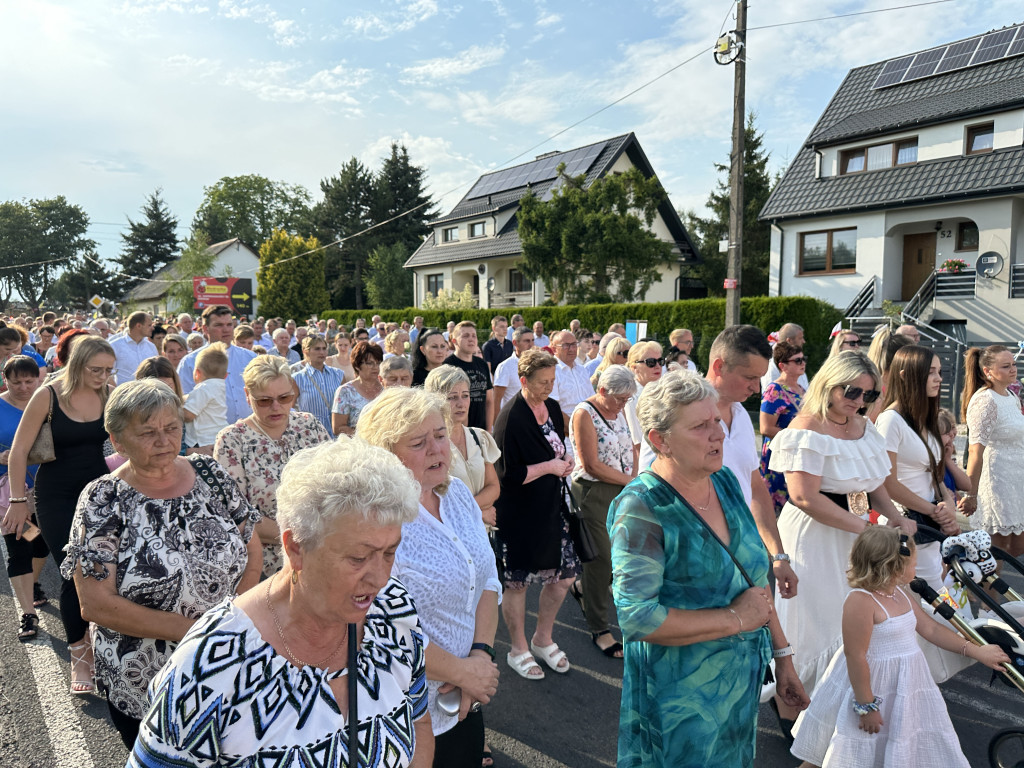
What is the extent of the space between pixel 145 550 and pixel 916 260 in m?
25.5

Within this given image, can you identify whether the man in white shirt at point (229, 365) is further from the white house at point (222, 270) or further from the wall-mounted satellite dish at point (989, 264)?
the white house at point (222, 270)

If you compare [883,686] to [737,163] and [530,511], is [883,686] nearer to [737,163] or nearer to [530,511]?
[530,511]

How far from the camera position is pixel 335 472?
154 cm

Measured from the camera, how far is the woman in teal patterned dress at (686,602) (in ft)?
6.98

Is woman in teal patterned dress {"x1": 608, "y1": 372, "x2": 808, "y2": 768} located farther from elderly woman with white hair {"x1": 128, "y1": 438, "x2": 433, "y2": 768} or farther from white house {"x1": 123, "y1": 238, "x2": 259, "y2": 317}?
white house {"x1": 123, "y1": 238, "x2": 259, "y2": 317}

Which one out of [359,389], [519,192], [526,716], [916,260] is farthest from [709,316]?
[519,192]

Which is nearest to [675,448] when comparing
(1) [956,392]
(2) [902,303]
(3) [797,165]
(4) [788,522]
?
(4) [788,522]

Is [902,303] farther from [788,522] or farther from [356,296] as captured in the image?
[356,296]

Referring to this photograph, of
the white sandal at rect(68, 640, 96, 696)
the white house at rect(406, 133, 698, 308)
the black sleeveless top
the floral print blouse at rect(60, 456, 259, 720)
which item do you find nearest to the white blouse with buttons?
the floral print blouse at rect(60, 456, 259, 720)

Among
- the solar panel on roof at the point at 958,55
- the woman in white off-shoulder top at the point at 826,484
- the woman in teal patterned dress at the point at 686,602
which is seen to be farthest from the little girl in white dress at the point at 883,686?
the solar panel on roof at the point at 958,55

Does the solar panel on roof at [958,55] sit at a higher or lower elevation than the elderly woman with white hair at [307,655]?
higher

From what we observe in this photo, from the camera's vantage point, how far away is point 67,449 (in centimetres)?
397

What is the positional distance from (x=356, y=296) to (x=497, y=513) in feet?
173

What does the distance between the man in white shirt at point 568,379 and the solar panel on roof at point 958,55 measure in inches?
873
